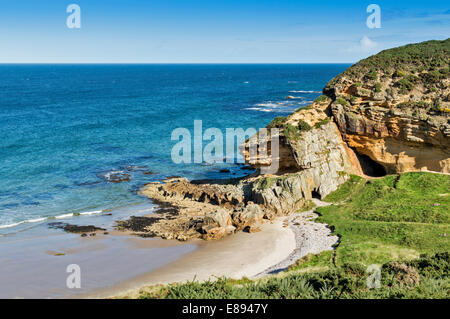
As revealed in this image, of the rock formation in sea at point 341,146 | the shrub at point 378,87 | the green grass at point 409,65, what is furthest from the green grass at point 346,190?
the green grass at point 409,65

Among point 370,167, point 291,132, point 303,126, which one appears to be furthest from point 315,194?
point 370,167

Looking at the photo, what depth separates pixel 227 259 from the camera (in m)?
31.1

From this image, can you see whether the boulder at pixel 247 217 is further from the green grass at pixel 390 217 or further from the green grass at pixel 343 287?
the green grass at pixel 343 287

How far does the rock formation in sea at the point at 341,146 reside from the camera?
3800 cm

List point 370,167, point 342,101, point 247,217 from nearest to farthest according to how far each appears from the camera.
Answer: point 247,217 < point 342,101 < point 370,167

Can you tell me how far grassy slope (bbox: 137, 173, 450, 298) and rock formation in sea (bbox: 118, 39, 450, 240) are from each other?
8.77ft

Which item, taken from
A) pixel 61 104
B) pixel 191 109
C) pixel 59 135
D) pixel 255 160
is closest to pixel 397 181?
pixel 255 160

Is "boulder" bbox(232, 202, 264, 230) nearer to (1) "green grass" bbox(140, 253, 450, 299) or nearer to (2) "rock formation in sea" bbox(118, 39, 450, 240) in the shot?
(2) "rock formation in sea" bbox(118, 39, 450, 240)

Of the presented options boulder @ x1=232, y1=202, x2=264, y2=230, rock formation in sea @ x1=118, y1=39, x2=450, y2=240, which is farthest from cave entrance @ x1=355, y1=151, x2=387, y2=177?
boulder @ x1=232, y1=202, x2=264, y2=230

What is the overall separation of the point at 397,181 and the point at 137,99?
101048 mm

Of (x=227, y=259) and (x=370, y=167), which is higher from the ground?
(x=370, y=167)

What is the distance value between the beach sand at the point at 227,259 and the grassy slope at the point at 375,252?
3507 millimetres

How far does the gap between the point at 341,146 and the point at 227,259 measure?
1923cm

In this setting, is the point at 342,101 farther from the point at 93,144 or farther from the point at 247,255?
the point at 93,144
